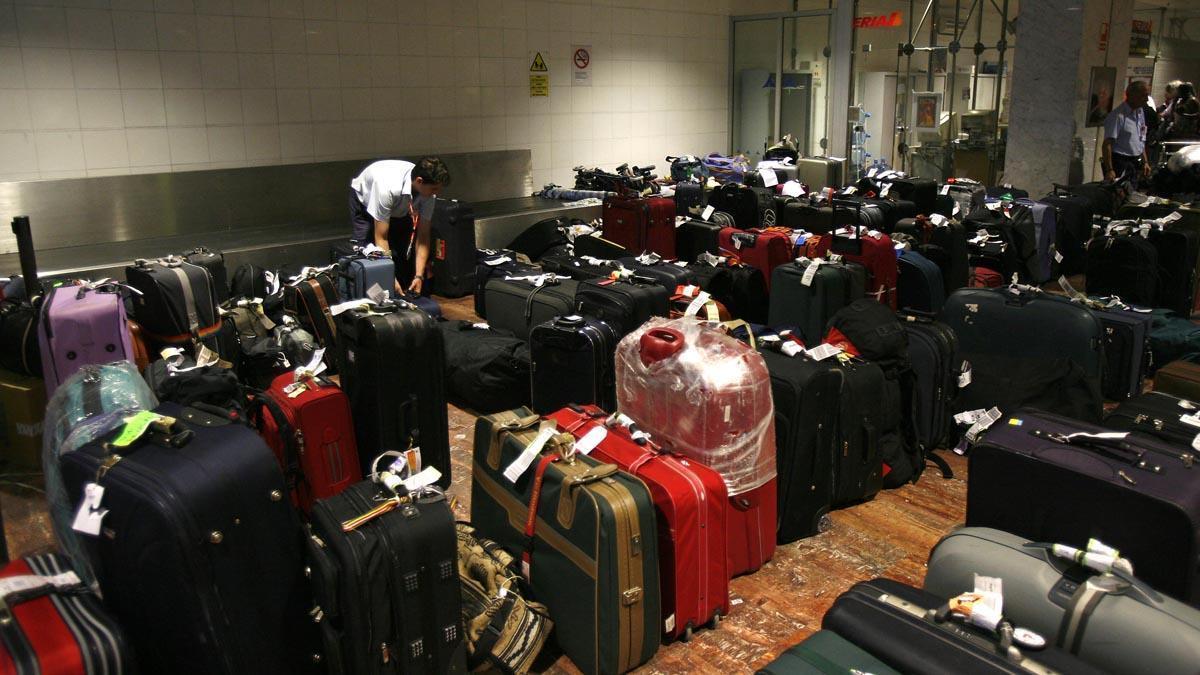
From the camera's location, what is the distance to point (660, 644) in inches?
105

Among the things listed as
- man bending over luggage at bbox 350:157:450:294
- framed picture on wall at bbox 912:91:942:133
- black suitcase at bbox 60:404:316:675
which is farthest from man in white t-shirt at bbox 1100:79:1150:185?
black suitcase at bbox 60:404:316:675

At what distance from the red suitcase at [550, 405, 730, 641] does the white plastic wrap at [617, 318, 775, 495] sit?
0.17 metres

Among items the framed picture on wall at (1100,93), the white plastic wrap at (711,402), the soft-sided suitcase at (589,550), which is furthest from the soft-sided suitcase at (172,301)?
the framed picture on wall at (1100,93)

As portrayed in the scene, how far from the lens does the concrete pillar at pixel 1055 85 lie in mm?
8516

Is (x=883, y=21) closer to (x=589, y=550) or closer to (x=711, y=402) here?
(x=711, y=402)

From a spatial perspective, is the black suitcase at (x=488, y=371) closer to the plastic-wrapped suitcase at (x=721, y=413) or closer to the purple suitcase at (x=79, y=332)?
the plastic-wrapped suitcase at (x=721, y=413)

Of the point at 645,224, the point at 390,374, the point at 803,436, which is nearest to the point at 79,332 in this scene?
the point at 390,374

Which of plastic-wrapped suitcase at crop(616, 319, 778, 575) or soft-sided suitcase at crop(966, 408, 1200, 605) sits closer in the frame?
soft-sided suitcase at crop(966, 408, 1200, 605)

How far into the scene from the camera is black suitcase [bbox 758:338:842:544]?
3186mm

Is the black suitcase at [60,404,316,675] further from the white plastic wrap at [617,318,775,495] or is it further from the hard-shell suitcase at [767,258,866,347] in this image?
the hard-shell suitcase at [767,258,866,347]

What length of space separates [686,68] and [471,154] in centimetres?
349

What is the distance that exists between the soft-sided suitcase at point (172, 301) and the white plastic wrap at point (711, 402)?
2533 mm

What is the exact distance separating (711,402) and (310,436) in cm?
149

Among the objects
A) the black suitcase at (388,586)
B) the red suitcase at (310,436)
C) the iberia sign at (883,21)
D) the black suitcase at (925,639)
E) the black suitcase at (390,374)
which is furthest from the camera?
the iberia sign at (883,21)
